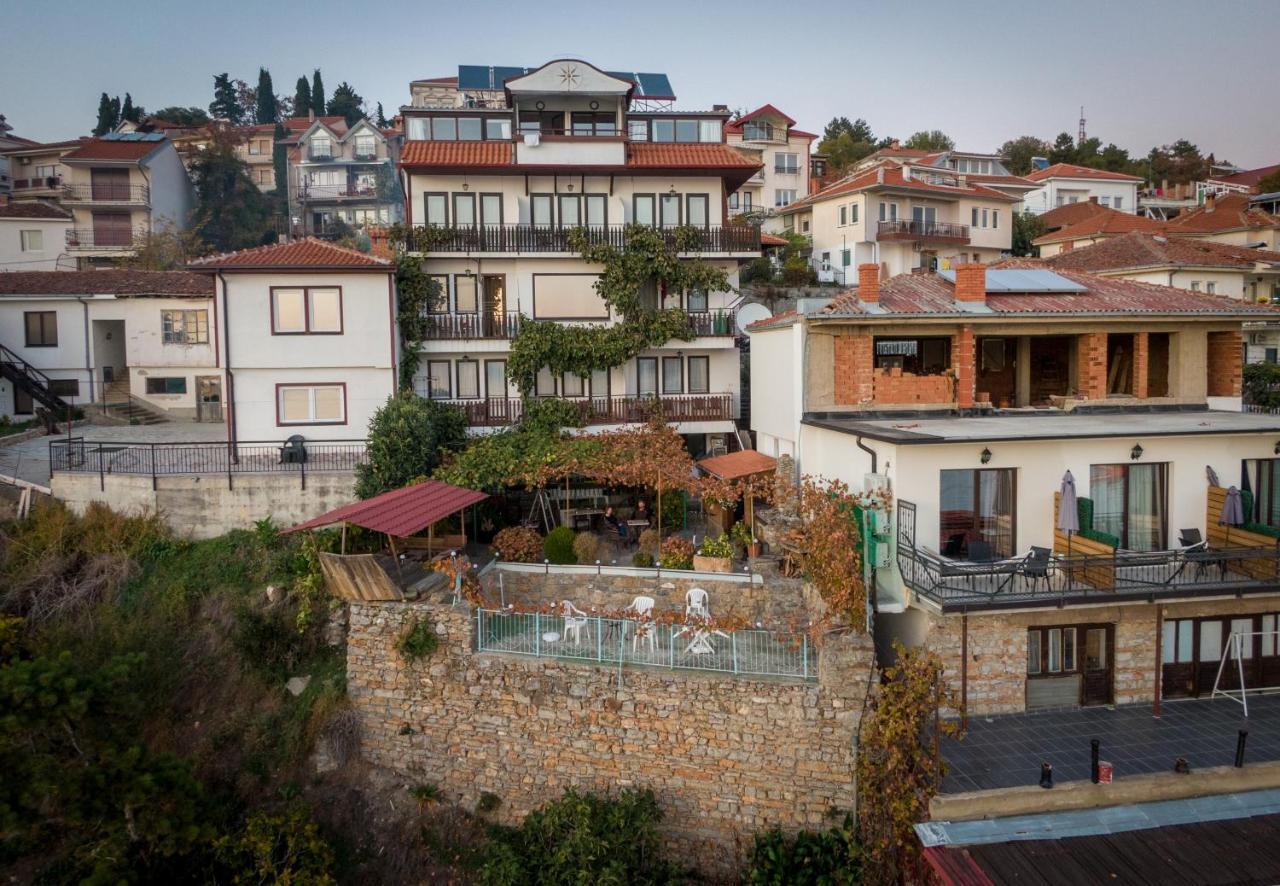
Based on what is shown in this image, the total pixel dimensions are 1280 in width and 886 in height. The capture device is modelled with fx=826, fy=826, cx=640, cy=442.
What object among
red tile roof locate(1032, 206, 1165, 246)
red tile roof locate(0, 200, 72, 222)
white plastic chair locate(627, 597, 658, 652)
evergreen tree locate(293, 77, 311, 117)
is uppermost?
evergreen tree locate(293, 77, 311, 117)

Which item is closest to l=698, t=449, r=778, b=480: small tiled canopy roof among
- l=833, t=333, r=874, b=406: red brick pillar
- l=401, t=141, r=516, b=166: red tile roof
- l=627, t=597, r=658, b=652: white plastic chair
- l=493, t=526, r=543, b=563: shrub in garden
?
l=833, t=333, r=874, b=406: red brick pillar

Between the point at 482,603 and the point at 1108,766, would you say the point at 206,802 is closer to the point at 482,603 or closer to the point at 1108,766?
the point at 482,603

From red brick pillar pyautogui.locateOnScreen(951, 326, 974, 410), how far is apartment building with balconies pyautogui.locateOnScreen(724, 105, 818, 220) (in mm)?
36170

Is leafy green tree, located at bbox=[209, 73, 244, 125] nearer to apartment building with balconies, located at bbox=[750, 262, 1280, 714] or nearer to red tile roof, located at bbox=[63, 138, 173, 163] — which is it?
red tile roof, located at bbox=[63, 138, 173, 163]

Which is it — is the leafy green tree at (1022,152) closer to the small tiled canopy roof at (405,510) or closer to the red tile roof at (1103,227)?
the red tile roof at (1103,227)

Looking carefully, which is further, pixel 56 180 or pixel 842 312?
pixel 56 180

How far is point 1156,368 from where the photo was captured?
2122cm

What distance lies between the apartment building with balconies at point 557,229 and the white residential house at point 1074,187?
39.5m

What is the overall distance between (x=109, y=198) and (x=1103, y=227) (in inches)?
2128

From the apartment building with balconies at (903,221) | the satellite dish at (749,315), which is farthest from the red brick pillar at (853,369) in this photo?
the apartment building with balconies at (903,221)

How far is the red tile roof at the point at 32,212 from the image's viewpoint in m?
41.7

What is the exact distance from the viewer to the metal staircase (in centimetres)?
3011

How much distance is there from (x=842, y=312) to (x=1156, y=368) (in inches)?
355

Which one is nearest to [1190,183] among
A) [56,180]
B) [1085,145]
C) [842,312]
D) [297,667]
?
[1085,145]
